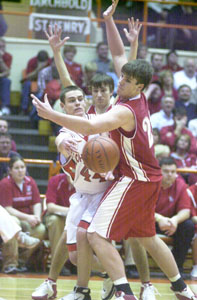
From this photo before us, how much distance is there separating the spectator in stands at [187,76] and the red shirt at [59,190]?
189 inches

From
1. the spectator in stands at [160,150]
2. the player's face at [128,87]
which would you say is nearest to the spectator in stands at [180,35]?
the spectator in stands at [160,150]

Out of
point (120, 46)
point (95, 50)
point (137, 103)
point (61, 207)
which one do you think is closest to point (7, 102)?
point (95, 50)

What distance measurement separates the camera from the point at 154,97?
1151 centimetres

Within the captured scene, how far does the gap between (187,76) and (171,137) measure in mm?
2681

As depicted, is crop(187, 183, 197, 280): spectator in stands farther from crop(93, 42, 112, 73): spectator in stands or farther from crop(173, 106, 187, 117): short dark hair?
crop(93, 42, 112, 73): spectator in stands

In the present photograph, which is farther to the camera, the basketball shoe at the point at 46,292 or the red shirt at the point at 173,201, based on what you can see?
the red shirt at the point at 173,201

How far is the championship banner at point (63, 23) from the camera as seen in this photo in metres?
12.8

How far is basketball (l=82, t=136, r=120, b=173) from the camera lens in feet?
16.3

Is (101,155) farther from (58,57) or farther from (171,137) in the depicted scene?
(171,137)

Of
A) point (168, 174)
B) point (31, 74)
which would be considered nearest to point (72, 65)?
point (31, 74)

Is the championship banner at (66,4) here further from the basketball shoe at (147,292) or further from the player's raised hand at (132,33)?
the basketball shoe at (147,292)

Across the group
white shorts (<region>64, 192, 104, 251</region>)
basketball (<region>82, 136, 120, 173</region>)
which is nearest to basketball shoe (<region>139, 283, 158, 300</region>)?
white shorts (<region>64, 192, 104, 251</region>)

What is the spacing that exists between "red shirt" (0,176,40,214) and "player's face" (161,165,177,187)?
1697 mm

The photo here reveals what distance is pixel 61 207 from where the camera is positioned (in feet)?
26.6
